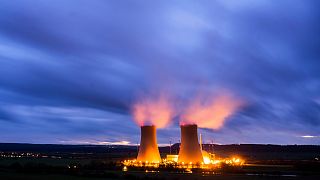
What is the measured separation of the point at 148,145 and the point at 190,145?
5.39 metres

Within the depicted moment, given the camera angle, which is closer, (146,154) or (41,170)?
(41,170)

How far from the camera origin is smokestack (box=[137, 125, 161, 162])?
49156mm

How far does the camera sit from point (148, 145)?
5016 centimetres

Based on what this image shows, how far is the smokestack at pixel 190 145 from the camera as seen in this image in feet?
155

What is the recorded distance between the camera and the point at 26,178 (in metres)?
32.9

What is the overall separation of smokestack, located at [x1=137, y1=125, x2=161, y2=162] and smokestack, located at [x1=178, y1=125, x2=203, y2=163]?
377cm

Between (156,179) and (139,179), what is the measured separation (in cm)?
135

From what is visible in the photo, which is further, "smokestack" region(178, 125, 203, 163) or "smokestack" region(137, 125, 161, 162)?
"smokestack" region(137, 125, 161, 162)

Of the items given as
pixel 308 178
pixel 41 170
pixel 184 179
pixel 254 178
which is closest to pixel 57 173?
pixel 41 170

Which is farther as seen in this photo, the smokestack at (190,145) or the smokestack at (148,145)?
the smokestack at (148,145)

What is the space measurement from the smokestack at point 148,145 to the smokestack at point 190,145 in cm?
377

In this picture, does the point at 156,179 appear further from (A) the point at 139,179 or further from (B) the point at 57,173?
(B) the point at 57,173

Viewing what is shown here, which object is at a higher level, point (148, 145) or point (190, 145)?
point (148, 145)

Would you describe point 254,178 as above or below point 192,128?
below
